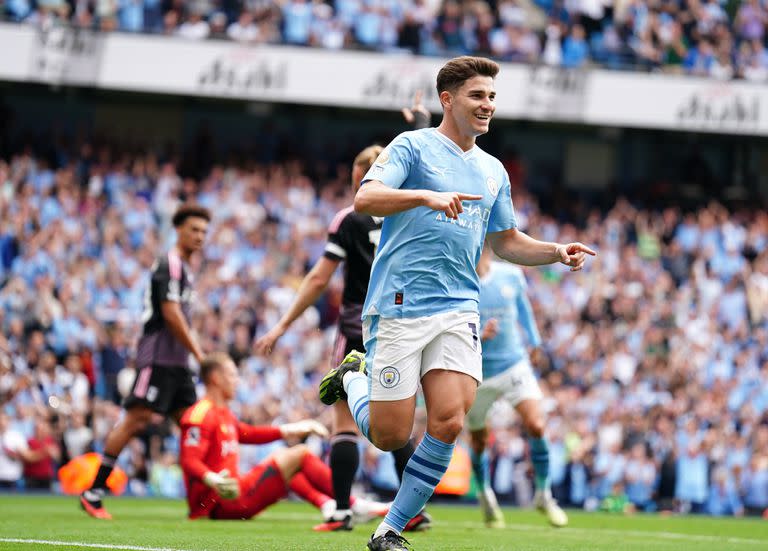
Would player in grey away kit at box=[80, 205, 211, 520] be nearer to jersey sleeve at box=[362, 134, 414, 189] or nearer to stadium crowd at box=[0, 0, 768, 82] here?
jersey sleeve at box=[362, 134, 414, 189]

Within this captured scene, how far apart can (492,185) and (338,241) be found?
2477 millimetres

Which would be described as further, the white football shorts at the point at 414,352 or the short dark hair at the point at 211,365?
the short dark hair at the point at 211,365

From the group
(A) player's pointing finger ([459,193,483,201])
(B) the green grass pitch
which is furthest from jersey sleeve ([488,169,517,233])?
(B) the green grass pitch

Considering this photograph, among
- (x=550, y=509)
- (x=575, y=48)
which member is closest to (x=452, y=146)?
(x=550, y=509)

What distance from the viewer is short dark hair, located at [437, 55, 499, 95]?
259 inches

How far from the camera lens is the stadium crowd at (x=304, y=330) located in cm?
1750

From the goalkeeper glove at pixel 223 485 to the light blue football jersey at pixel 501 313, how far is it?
104 inches

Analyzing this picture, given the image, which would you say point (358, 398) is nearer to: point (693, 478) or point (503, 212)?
point (503, 212)

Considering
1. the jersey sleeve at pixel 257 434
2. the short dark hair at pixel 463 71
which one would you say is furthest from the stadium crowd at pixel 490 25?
the short dark hair at pixel 463 71

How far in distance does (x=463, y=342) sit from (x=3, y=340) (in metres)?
12.7

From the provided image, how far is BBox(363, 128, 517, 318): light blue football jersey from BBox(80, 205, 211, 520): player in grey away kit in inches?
159

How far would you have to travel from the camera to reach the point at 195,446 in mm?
9523

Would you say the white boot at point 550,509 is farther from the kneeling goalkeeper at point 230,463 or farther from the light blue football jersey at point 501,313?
the kneeling goalkeeper at point 230,463

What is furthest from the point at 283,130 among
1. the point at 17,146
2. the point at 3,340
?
the point at 3,340
